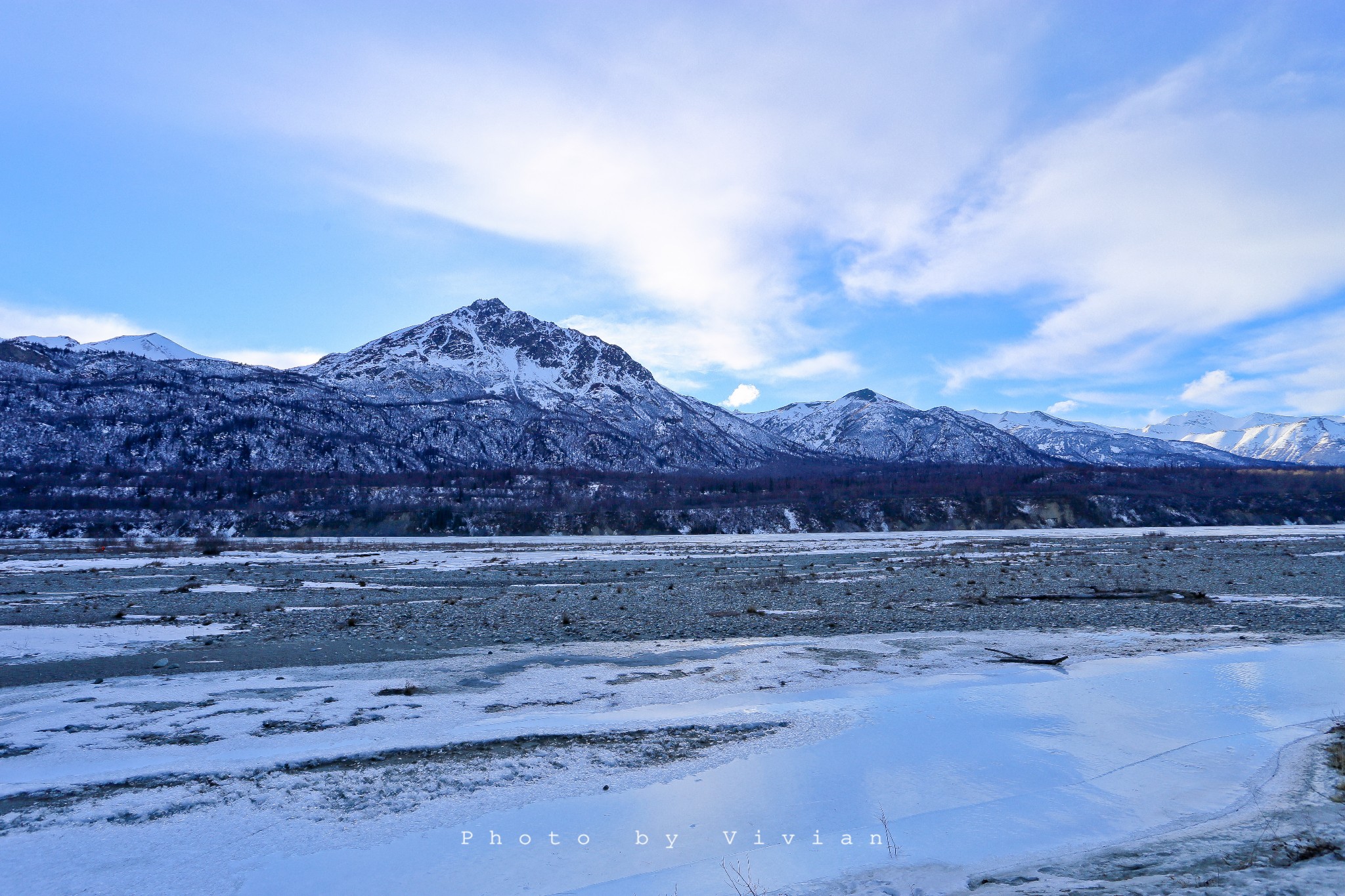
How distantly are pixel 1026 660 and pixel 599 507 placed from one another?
11266 cm

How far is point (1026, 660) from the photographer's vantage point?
1598cm

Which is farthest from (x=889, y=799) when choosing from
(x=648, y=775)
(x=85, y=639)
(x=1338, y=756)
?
(x=85, y=639)

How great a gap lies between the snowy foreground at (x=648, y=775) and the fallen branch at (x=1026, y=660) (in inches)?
20.3

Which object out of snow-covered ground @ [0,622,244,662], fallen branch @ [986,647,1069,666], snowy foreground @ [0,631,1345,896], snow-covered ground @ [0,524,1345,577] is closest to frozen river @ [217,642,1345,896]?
snowy foreground @ [0,631,1345,896]

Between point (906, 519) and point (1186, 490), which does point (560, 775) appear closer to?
point (906, 519)

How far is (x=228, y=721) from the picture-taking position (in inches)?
465

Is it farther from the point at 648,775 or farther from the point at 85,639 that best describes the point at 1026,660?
the point at 85,639

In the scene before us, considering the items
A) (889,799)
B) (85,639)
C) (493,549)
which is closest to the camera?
(889,799)

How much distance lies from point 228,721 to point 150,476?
7617 inches

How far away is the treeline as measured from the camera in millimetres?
112750

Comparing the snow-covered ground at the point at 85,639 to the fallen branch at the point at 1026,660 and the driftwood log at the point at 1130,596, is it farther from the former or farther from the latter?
the driftwood log at the point at 1130,596

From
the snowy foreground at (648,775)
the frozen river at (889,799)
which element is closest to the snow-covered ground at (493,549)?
the snowy foreground at (648,775)

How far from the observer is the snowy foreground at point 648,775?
22.8 feet

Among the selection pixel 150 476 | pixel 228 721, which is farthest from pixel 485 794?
pixel 150 476
